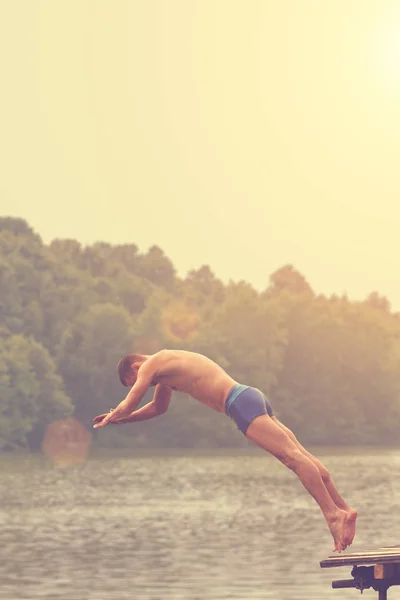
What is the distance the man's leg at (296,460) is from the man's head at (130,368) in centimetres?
132

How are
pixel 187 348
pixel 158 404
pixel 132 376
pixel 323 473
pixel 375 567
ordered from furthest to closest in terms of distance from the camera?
pixel 187 348, pixel 375 567, pixel 158 404, pixel 323 473, pixel 132 376

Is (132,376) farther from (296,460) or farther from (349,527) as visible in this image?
(349,527)

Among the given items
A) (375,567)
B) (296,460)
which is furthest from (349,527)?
(375,567)

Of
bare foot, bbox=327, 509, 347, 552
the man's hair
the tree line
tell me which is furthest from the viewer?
the tree line

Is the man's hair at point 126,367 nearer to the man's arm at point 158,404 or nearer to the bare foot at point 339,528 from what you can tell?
the man's arm at point 158,404

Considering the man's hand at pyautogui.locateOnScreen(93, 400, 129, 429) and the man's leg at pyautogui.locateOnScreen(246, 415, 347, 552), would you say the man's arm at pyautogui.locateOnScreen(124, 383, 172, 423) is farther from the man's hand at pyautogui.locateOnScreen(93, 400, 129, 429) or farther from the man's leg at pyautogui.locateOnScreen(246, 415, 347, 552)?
the man's leg at pyautogui.locateOnScreen(246, 415, 347, 552)

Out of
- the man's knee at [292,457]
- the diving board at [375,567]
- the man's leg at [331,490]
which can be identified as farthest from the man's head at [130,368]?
the diving board at [375,567]

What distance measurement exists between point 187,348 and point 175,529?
8133cm

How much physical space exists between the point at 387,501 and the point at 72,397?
197 feet

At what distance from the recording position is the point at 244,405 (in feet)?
54.8

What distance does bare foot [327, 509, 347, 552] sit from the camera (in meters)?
17.2

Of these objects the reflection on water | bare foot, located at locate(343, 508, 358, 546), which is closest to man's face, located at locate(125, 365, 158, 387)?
bare foot, located at locate(343, 508, 358, 546)

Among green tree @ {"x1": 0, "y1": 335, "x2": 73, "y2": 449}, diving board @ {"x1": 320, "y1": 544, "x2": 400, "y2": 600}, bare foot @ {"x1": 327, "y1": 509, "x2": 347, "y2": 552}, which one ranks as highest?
green tree @ {"x1": 0, "y1": 335, "x2": 73, "y2": 449}

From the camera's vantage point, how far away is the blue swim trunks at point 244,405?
16703mm
